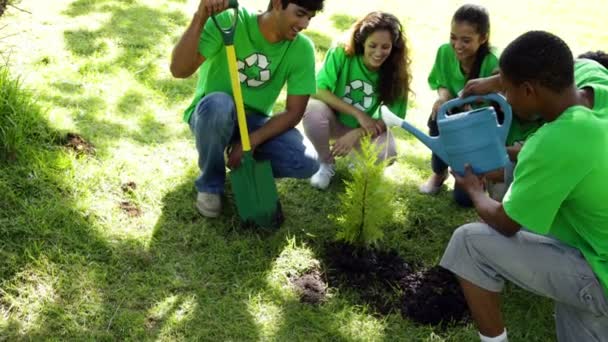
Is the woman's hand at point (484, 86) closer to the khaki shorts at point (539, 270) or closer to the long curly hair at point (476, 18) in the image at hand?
the long curly hair at point (476, 18)

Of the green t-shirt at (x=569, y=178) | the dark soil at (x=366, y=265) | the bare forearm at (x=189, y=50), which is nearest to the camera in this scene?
the green t-shirt at (x=569, y=178)

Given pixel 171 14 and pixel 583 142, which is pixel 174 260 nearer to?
pixel 583 142

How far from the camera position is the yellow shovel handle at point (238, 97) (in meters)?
2.84

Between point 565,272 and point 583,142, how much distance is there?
0.51 meters

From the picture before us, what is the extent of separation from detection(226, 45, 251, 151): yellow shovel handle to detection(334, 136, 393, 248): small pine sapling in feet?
1.78

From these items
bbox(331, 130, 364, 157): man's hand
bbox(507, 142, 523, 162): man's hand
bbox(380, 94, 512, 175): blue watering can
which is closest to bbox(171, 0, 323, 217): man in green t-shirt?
bbox(331, 130, 364, 157): man's hand

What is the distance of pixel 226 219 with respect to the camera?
10.6 feet

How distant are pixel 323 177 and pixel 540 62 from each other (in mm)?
1766

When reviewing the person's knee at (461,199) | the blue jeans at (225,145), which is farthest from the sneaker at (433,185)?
the blue jeans at (225,145)

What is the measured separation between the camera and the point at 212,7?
2705 millimetres

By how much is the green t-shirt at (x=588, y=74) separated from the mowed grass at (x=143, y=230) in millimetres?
1035

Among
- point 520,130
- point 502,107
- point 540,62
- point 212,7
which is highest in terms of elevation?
point 540,62

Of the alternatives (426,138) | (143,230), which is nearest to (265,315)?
(143,230)

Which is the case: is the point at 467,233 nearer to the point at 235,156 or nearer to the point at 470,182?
the point at 470,182
